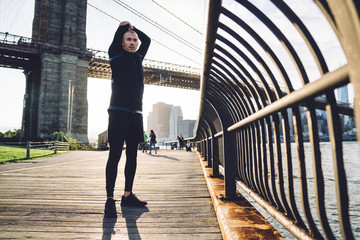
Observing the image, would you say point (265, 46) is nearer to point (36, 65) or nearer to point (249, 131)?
point (249, 131)

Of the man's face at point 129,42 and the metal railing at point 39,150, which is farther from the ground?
the man's face at point 129,42

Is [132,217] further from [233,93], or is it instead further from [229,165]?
[233,93]

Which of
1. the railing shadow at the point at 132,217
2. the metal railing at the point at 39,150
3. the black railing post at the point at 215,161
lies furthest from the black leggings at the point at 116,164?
the metal railing at the point at 39,150

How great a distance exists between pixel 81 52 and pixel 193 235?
28982mm

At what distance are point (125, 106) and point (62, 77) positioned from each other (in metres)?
26.6

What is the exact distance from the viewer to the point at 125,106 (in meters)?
2.08

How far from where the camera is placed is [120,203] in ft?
7.50

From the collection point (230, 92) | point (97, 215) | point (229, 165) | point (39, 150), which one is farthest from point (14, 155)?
point (230, 92)

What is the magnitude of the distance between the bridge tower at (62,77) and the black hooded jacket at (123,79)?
24.2m

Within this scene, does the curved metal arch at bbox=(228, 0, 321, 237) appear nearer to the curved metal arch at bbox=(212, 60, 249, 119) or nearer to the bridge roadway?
the bridge roadway

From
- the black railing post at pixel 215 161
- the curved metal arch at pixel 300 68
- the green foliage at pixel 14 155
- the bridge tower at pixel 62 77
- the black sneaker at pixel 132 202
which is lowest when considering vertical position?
the black sneaker at pixel 132 202

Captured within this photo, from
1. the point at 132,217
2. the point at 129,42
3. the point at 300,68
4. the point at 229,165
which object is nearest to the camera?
the point at 300,68

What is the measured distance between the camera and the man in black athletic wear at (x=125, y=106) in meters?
2.05

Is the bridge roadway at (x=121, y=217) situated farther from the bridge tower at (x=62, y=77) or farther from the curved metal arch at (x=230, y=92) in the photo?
the bridge tower at (x=62, y=77)
